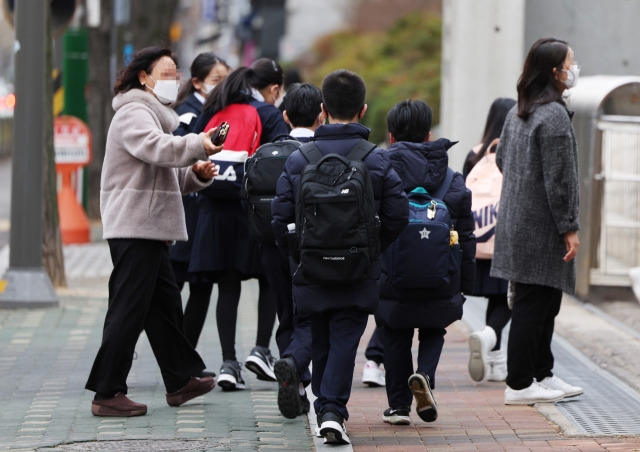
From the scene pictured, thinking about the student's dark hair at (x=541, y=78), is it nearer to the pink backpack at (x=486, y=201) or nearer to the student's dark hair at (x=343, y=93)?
the pink backpack at (x=486, y=201)

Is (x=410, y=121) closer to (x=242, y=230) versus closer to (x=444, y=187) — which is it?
(x=444, y=187)

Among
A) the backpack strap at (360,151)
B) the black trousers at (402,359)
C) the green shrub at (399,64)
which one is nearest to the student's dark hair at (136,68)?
the backpack strap at (360,151)

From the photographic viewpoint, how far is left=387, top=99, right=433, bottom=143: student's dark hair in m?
6.93

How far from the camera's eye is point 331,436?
20.5ft

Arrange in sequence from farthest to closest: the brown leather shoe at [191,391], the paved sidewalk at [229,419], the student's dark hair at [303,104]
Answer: the brown leather shoe at [191,391], the student's dark hair at [303,104], the paved sidewalk at [229,419]

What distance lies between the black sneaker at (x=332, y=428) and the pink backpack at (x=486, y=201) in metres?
2.20

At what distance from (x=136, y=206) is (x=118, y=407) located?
98 cm

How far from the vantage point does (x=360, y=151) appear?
6383 mm

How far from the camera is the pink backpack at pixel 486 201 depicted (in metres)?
8.27

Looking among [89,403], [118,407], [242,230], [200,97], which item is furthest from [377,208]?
[200,97]

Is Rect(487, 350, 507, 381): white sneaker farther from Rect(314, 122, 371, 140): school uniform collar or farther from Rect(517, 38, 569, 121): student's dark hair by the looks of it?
Rect(314, 122, 371, 140): school uniform collar

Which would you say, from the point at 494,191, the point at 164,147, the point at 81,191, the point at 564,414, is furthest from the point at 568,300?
the point at 81,191

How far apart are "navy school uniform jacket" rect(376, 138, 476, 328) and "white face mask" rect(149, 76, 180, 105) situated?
1155 mm

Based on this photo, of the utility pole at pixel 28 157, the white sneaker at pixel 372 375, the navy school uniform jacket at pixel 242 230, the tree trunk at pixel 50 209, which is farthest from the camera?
the tree trunk at pixel 50 209
